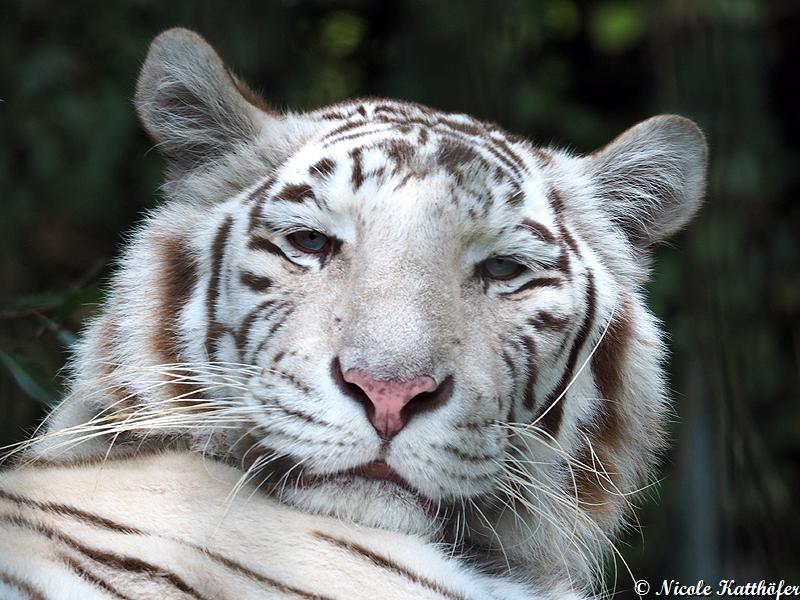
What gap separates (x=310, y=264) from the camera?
5.02ft

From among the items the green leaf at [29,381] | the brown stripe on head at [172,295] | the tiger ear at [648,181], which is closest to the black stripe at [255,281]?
the brown stripe on head at [172,295]

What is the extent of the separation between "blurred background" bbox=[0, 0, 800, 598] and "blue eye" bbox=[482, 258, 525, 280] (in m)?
0.66

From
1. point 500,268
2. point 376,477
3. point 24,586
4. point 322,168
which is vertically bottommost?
point 24,586

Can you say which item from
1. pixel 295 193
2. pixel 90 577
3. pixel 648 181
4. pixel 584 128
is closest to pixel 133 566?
pixel 90 577

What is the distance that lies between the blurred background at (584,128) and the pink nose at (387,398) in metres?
0.90

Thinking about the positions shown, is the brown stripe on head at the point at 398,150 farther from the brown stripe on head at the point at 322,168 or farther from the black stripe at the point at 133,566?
the black stripe at the point at 133,566

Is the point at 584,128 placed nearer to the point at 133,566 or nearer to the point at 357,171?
the point at 357,171

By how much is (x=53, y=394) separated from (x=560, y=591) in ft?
2.90

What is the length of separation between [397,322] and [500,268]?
9.5 inches

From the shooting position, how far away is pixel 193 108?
1756 millimetres

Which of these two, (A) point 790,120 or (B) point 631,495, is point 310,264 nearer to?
(B) point 631,495

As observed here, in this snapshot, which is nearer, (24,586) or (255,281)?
(24,586)

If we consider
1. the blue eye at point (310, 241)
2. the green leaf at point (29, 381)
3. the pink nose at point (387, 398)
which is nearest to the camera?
the pink nose at point (387, 398)

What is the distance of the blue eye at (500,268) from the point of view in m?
1.57
